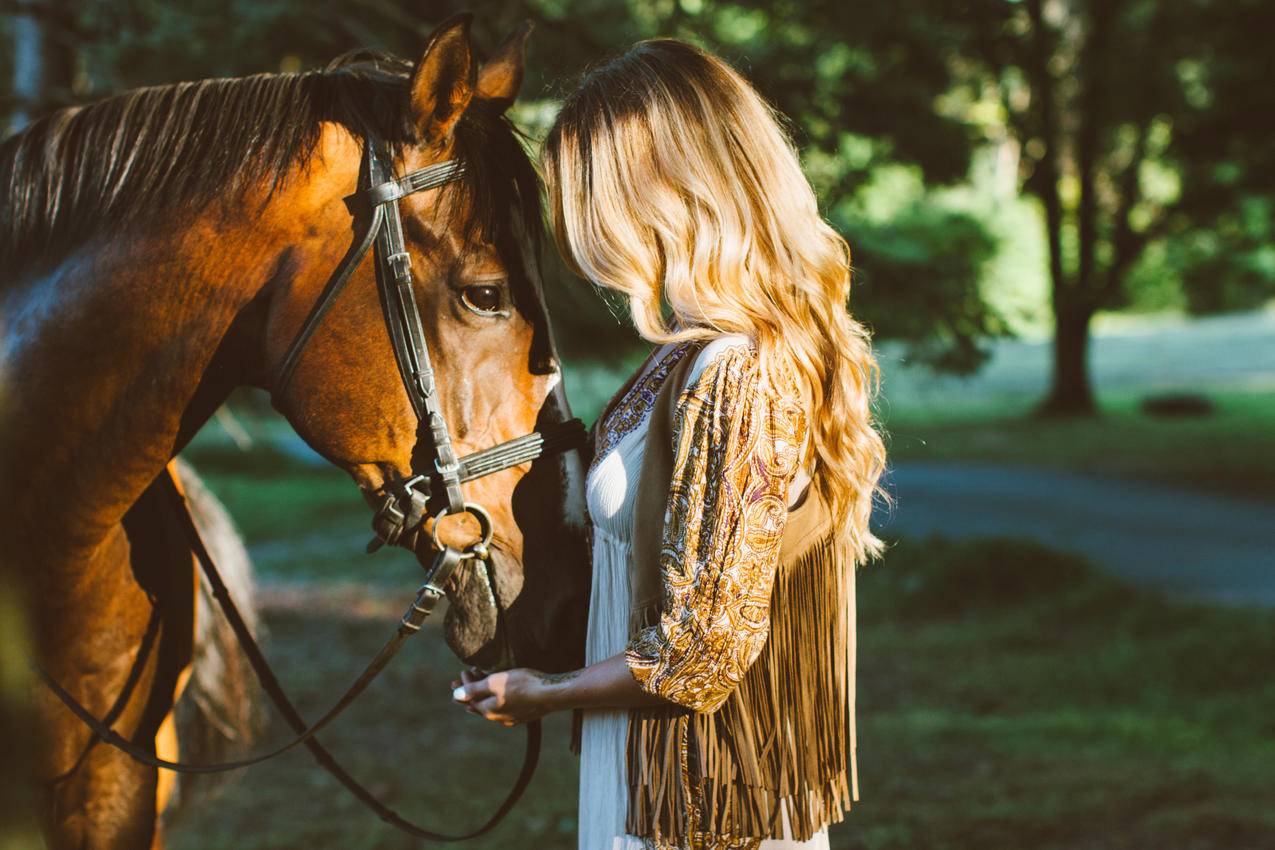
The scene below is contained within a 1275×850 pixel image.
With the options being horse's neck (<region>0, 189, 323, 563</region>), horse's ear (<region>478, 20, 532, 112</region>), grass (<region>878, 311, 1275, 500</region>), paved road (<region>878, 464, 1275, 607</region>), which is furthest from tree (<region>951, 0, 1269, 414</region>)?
horse's neck (<region>0, 189, 323, 563</region>)

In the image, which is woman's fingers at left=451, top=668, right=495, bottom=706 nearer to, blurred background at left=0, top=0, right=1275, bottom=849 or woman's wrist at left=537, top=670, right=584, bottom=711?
woman's wrist at left=537, top=670, right=584, bottom=711

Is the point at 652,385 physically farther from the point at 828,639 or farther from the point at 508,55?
the point at 508,55

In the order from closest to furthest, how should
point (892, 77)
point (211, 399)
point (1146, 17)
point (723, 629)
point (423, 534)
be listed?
point (723, 629)
point (423, 534)
point (211, 399)
point (892, 77)
point (1146, 17)

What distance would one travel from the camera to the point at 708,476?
1615 mm

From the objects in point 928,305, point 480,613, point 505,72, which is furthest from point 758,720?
point 928,305

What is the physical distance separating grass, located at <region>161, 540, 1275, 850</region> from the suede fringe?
6.77ft

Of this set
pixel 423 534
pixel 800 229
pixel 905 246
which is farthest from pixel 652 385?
pixel 905 246

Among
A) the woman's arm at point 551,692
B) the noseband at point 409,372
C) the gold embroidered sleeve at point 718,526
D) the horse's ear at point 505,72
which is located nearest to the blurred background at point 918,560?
the horse's ear at point 505,72

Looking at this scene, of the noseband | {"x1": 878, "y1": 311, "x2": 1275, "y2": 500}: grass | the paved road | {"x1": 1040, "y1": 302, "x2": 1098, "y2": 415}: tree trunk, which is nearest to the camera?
the noseband

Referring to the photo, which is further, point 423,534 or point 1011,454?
point 1011,454

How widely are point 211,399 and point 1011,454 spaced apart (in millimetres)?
15564

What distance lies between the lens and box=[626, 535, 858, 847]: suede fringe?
67.2 inches

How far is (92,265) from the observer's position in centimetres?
192

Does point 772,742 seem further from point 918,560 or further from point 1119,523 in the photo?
point 1119,523
